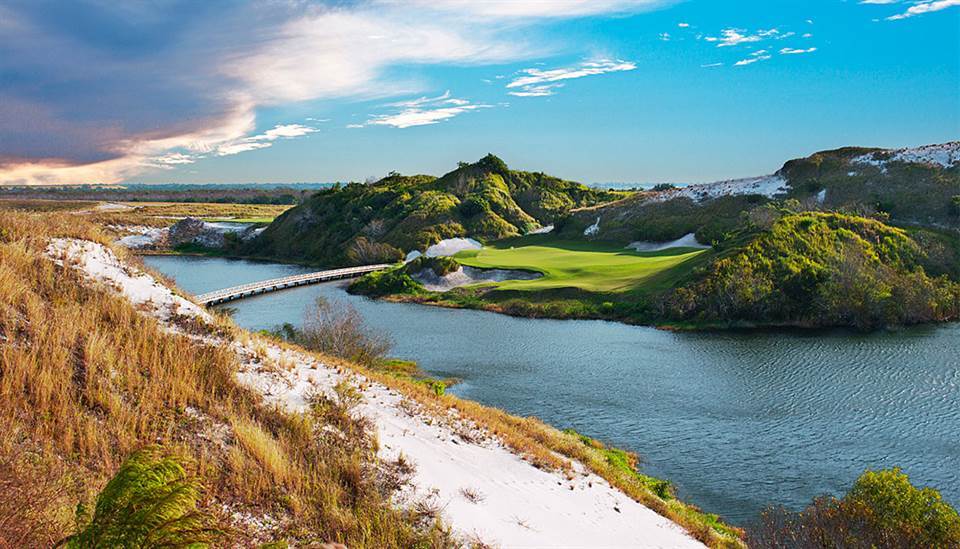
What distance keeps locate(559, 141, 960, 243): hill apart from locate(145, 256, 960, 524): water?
29771mm

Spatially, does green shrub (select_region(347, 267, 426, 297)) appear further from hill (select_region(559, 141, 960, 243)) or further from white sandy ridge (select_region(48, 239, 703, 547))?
white sandy ridge (select_region(48, 239, 703, 547))

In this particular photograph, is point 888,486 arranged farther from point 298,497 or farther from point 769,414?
point 769,414

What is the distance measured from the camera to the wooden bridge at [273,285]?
52162 millimetres

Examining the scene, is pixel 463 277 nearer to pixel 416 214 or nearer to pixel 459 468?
pixel 416 214

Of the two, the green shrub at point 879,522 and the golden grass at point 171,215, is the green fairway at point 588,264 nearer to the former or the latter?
the green shrub at point 879,522

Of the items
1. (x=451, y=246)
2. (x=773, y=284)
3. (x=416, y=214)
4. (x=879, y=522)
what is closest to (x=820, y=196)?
(x=773, y=284)

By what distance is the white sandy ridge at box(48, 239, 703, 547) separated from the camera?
1042cm

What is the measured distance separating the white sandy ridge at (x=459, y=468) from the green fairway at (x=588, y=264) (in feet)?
118

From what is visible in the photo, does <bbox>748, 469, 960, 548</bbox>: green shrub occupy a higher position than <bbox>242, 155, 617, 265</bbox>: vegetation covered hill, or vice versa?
<bbox>242, 155, 617, 265</bbox>: vegetation covered hill

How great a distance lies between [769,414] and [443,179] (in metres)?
102

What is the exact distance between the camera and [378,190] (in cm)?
11844

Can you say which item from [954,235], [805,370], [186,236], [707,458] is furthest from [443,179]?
[707,458]

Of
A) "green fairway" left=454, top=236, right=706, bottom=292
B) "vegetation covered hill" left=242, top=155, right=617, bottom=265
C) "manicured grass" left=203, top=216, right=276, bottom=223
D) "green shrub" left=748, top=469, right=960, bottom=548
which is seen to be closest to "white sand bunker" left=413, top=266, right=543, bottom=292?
"green fairway" left=454, top=236, right=706, bottom=292

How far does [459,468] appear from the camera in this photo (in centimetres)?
1209
